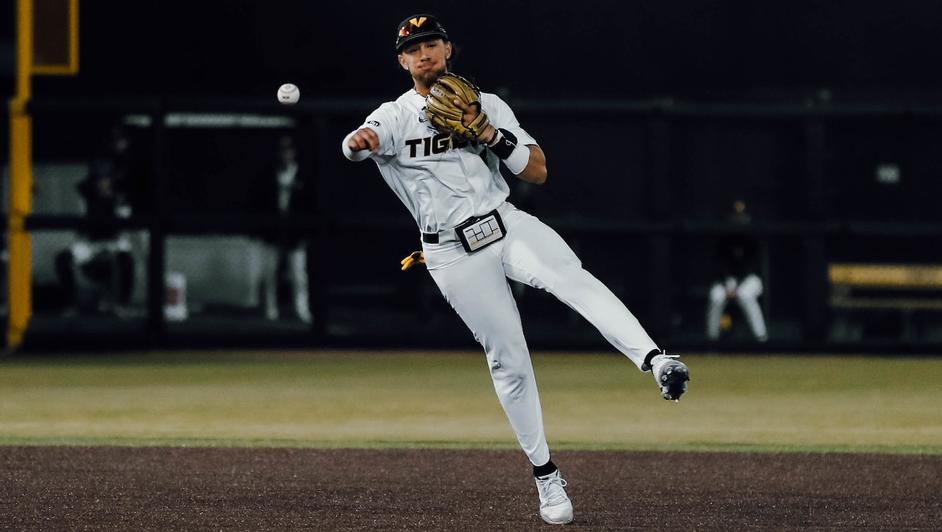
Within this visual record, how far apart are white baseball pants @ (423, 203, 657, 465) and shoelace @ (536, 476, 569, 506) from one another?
0.08 metres

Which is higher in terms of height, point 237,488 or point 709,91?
point 709,91

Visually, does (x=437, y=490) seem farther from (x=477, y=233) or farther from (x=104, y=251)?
(x=104, y=251)

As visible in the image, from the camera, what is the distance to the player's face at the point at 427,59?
5828 mm

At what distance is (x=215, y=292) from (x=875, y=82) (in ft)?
20.1

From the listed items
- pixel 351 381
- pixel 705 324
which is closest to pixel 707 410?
pixel 351 381

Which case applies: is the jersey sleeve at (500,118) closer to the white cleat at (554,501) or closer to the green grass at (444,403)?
the white cleat at (554,501)

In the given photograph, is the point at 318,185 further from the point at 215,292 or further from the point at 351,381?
the point at 351,381

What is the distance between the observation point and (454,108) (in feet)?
18.2

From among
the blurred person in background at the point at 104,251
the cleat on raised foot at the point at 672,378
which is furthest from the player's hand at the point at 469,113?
the blurred person in background at the point at 104,251

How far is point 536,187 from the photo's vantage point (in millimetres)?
14555

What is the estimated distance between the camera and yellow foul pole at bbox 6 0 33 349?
1291 centimetres

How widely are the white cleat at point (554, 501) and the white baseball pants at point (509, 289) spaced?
8 cm

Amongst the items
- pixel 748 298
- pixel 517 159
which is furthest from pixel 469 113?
pixel 748 298

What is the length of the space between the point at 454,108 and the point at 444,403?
4.67 meters
